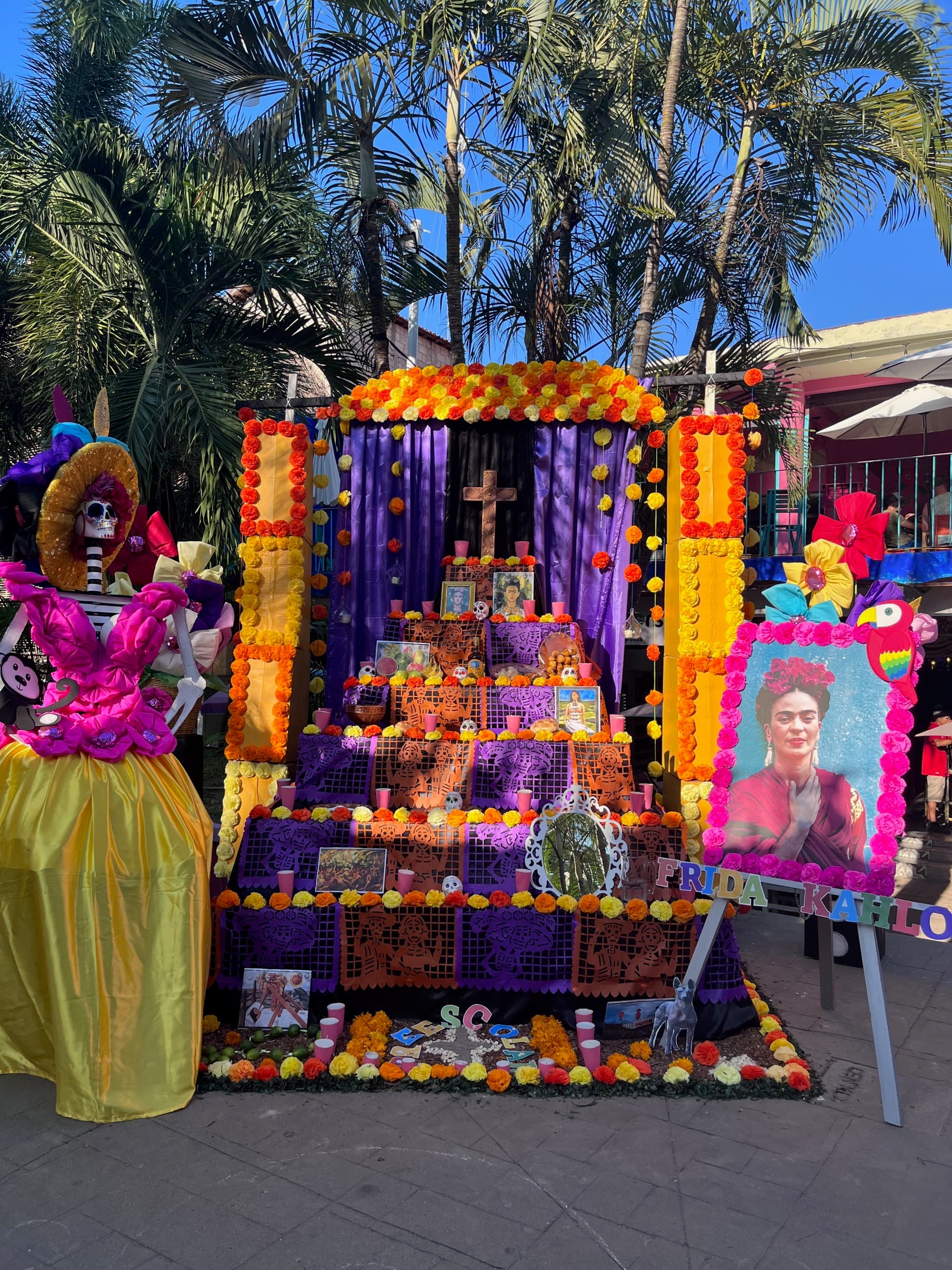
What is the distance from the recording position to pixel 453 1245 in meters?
3.25

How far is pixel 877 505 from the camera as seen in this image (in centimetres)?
949

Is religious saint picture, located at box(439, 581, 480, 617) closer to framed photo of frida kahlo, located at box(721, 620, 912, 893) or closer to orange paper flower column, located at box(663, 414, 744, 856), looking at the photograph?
orange paper flower column, located at box(663, 414, 744, 856)

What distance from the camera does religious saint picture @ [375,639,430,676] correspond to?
7.17 metres

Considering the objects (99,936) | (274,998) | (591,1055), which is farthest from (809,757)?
(99,936)

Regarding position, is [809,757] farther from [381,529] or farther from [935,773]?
[935,773]

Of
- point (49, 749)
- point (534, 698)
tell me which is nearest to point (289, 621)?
point (534, 698)

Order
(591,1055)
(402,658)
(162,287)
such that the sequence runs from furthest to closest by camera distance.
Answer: (162,287)
(402,658)
(591,1055)

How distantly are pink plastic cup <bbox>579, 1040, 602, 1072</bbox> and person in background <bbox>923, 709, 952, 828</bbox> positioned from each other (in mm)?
6316

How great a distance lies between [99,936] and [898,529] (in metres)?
8.85

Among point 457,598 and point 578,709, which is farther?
point 457,598

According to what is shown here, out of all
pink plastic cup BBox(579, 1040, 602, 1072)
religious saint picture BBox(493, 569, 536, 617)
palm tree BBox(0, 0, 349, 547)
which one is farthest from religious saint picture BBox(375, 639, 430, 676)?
A: pink plastic cup BBox(579, 1040, 602, 1072)

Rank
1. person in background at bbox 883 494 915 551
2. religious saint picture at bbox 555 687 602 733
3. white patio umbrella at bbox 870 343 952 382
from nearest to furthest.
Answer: religious saint picture at bbox 555 687 602 733 → white patio umbrella at bbox 870 343 952 382 → person in background at bbox 883 494 915 551

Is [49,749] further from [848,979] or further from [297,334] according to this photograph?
[297,334]

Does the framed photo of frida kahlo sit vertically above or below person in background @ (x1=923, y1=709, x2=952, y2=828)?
above
